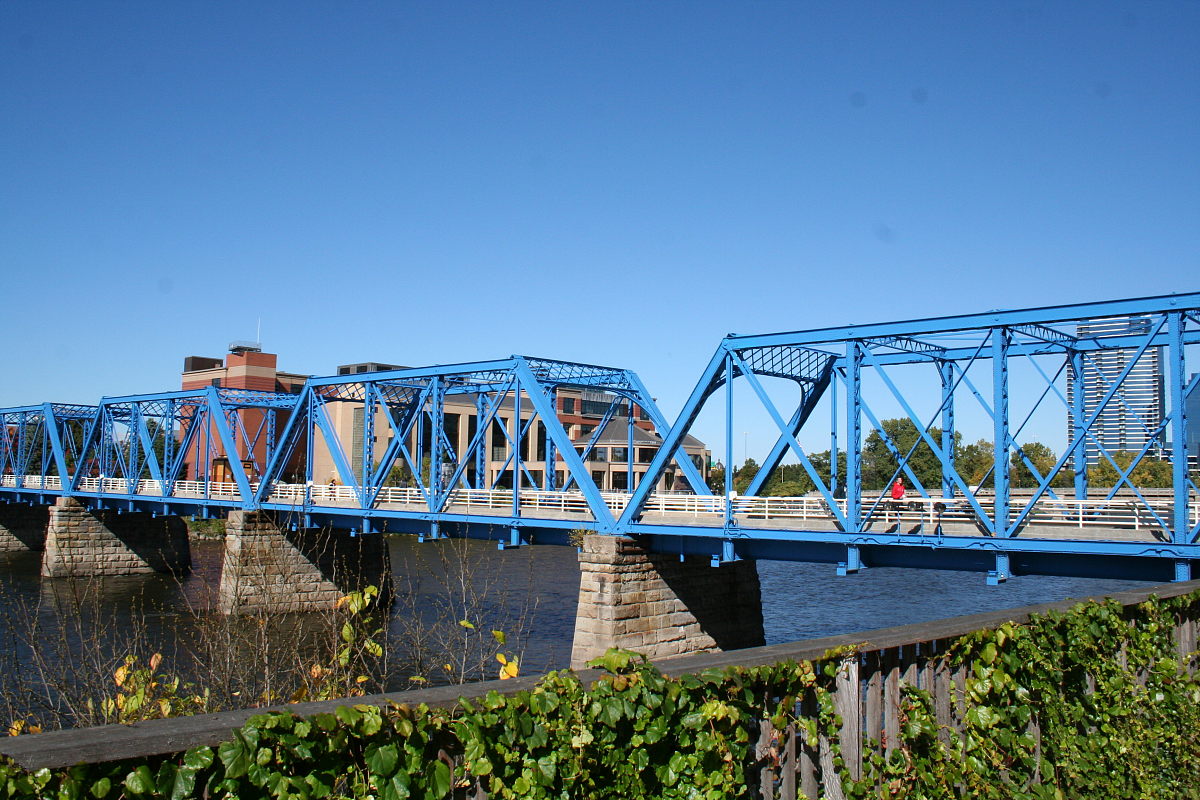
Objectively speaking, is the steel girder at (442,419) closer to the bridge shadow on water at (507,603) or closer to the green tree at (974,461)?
the bridge shadow on water at (507,603)

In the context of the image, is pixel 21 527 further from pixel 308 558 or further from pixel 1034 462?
pixel 1034 462

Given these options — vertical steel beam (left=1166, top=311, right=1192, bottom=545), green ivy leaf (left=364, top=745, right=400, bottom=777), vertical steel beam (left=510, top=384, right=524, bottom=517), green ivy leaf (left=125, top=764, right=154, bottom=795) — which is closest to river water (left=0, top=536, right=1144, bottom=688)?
vertical steel beam (left=510, top=384, right=524, bottom=517)

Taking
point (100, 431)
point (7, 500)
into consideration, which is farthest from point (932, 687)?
point (7, 500)

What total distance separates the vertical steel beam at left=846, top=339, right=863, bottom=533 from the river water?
31.2ft

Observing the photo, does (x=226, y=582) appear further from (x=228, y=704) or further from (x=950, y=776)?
(x=950, y=776)

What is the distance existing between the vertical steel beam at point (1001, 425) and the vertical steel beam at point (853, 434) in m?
3.03

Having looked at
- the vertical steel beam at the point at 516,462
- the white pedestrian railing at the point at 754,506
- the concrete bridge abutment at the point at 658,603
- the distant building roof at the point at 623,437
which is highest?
the distant building roof at the point at 623,437

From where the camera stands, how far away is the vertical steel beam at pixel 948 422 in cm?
2382

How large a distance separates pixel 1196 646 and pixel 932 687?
3.67m

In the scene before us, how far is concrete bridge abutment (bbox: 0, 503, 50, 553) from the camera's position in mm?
69938

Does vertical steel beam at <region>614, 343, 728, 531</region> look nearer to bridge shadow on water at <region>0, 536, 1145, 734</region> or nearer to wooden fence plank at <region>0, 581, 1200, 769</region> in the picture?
bridge shadow on water at <region>0, 536, 1145, 734</region>

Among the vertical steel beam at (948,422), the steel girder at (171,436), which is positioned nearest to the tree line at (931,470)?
the steel girder at (171,436)

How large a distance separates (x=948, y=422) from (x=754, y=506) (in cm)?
538

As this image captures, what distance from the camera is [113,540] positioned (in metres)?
57.9
